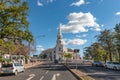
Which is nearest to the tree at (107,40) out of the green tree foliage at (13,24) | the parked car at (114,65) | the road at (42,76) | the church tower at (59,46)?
the parked car at (114,65)

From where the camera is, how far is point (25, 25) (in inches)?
914

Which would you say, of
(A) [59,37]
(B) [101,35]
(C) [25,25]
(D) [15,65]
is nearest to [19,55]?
(B) [101,35]

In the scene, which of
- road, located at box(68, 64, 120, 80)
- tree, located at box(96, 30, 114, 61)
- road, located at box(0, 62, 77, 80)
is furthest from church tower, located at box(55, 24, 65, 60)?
road, located at box(0, 62, 77, 80)

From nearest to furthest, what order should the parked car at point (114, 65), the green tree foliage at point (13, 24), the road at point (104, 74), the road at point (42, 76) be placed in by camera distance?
the green tree foliage at point (13, 24) → the road at point (104, 74) → the road at point (42, 76) → the parked car at point (114, 65)

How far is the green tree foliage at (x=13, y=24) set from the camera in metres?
20.5

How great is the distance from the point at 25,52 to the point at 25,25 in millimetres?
57228

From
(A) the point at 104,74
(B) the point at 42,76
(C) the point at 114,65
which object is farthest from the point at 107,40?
(B) the point at 42,76

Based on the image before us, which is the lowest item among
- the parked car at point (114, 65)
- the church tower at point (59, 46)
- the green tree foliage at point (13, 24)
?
the parked car at point (114, 65)

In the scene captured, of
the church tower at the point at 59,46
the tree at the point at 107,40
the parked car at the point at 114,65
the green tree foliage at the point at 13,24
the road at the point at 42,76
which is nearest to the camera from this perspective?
the green tree foliage at the point at 13,24

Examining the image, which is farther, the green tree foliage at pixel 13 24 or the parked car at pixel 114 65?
the parked car at pixel 114 65

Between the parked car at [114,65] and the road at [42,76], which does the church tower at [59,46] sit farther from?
the road at [42,76]

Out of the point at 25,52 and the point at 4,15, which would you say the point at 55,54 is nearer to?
the point at 25,52

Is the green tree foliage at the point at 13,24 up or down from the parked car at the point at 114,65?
up

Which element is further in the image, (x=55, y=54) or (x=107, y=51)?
(x=55, y=54)
